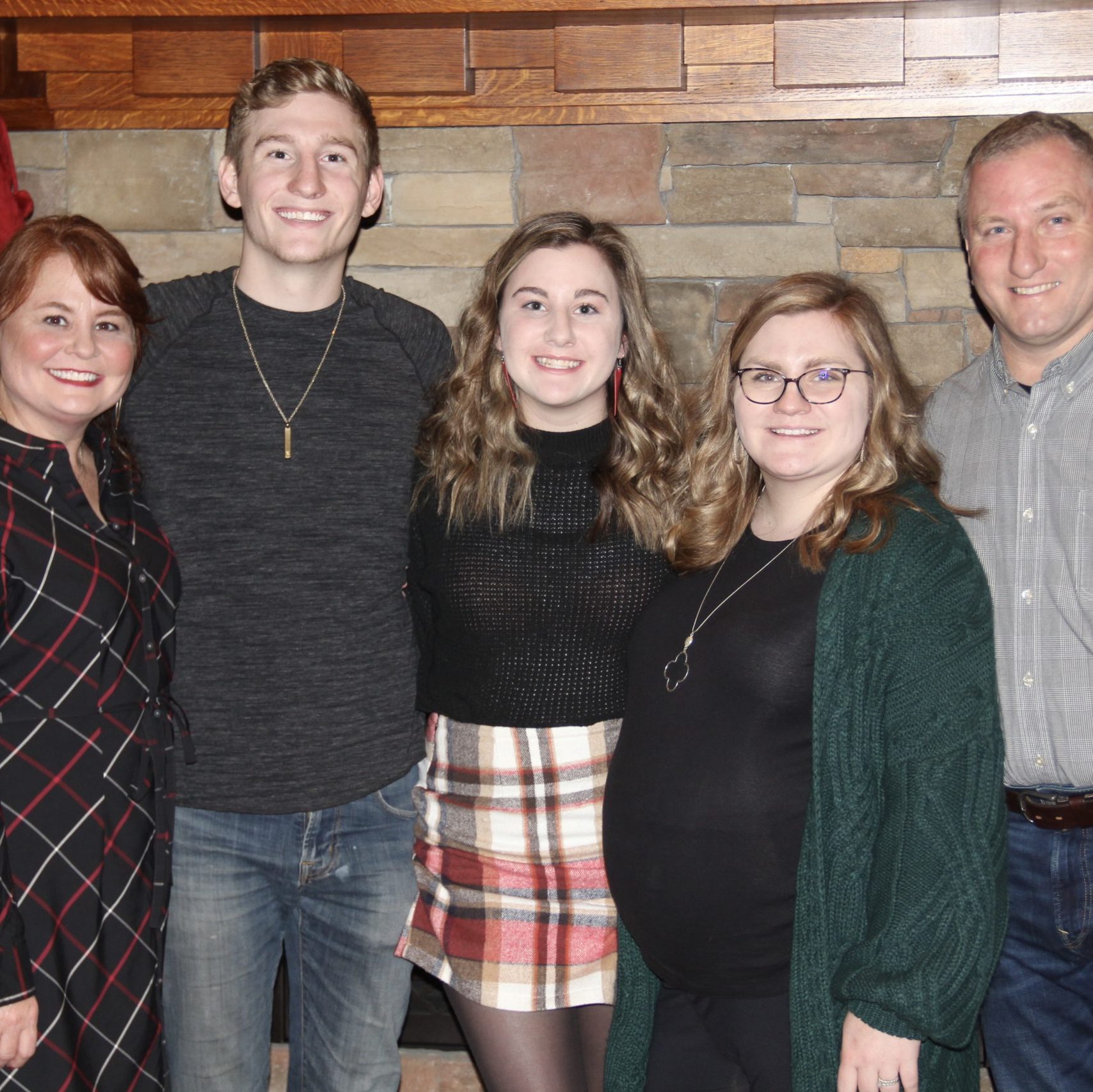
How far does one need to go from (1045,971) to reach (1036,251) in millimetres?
1222

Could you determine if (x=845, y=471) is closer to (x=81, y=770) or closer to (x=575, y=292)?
(x=575, y=292)

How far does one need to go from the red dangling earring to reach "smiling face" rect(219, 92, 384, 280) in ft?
1.14

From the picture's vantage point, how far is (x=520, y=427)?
2.11 metres

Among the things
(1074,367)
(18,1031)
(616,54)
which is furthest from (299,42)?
(18,1031)

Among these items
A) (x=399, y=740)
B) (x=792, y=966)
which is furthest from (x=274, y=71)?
(x=792, y=966)

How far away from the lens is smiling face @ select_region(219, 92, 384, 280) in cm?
204

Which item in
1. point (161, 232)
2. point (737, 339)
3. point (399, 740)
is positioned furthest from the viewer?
point (161, 232)

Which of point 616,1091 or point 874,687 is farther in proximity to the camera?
point 616,1091

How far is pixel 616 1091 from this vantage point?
1.81m

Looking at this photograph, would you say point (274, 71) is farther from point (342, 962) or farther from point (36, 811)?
point (342, 962)

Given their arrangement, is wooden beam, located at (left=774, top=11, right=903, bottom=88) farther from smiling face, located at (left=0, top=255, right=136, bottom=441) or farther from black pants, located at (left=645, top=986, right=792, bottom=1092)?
black pants, located at (left=645, top=986, right=792, bottom=1092)

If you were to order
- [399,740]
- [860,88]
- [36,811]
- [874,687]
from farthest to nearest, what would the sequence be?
1. [860,88]
2. [399,740]
3. [36,811]
4. [874,687]

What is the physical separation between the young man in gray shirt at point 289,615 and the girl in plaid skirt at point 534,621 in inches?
3.6

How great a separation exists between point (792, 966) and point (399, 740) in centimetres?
77
